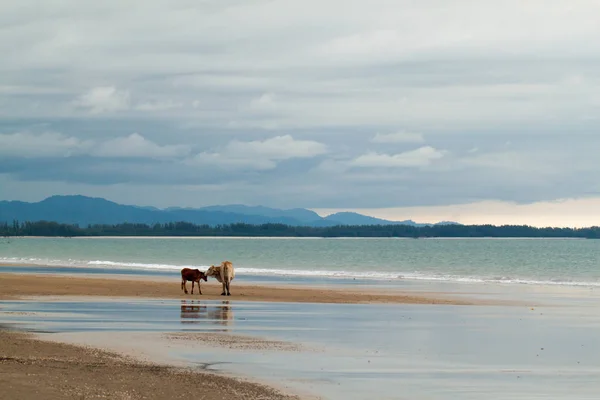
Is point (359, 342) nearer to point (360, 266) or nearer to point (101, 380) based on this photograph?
point (101, 380)

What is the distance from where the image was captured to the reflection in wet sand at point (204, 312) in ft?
85.7

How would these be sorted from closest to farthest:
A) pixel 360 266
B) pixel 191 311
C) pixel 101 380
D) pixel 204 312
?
pixel 101 380, pixel 204 312, pixel 191 311, pixel 360 266

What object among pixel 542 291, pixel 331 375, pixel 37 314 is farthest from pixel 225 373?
pixel 542 291

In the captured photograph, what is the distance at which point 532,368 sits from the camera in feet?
57.7

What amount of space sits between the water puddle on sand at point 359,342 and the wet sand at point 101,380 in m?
0.93

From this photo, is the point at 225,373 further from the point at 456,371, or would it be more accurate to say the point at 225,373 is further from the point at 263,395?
the point at 456,371

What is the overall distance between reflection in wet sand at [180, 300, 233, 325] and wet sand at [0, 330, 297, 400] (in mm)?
8380

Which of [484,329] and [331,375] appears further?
[484,329]

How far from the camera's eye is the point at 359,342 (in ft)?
69.9

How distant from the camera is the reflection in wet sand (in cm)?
2611

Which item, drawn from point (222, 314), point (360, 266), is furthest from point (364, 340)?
point (360, 266)

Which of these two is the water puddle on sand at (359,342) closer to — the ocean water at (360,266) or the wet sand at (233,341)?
the wet sand at (233,341)

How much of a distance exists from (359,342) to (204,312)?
8.82 meters

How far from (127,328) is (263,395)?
32.2 ft
